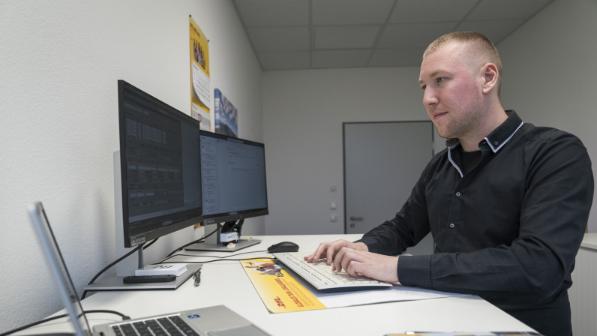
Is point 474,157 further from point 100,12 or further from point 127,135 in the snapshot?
point 100,12

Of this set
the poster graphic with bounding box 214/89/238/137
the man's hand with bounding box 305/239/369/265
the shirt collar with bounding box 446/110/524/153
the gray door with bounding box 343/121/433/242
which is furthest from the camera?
the gray door with bounding box 343/121/433/242

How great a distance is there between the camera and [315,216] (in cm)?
438

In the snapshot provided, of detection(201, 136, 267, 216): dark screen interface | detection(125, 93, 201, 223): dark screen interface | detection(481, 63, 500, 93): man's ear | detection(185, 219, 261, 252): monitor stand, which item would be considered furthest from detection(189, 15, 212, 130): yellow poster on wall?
detection(481, 63, 500, 93): man's ear

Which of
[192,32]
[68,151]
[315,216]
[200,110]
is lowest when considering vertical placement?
[315,216]

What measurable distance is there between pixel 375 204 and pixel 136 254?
3.61 metres

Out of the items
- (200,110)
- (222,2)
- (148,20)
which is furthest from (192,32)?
(222,2)

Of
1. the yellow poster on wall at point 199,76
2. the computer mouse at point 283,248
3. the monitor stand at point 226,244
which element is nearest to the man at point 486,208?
the computer mouse at point 283,248

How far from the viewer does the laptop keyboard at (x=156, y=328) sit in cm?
57

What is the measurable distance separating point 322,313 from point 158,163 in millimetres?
521

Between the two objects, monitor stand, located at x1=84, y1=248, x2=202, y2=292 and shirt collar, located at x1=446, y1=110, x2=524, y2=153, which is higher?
shirt collar, located at x1=446, y1=110, x2=524, y2=153

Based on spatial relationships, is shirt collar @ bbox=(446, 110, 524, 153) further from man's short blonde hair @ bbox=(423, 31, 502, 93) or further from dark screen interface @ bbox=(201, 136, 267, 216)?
dark screen interface @ bbox=(201, 136, 267, 216)

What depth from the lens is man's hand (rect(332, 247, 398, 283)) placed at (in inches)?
34.3

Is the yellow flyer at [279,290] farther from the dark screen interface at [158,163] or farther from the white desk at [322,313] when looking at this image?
the dark screen interface at [158,163]

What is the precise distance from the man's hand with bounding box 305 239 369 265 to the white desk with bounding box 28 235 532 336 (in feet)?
0.74
